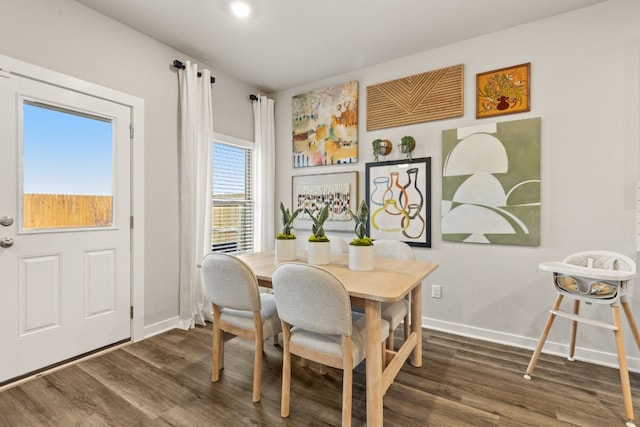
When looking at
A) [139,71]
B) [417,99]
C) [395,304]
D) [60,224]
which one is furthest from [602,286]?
[139,71]

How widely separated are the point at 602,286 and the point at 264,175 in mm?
3313

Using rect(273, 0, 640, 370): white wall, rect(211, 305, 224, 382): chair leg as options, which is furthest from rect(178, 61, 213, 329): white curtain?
rect(273, 0, 640, 370): white wall

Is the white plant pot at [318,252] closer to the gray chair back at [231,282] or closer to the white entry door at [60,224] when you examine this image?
the gray chair back at [231,282]

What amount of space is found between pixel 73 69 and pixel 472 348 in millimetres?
3883

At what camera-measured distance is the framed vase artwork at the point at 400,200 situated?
2965 mm

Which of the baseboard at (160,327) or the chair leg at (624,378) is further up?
the chair leg at (624,378)

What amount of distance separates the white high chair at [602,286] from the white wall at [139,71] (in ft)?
10.1

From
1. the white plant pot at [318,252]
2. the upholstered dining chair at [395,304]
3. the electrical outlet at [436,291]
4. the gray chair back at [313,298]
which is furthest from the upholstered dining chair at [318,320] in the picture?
the electrical outlet at [436,291]

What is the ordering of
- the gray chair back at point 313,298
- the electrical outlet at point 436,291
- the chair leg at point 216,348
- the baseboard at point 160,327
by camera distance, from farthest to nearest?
the electrical outlet at point 436,291 → the baseboard at point 160,327 → the chair leg at point 216,348 → the gray chair back at point 313,298

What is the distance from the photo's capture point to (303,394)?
187 cm

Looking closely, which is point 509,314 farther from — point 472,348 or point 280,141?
point 280,141

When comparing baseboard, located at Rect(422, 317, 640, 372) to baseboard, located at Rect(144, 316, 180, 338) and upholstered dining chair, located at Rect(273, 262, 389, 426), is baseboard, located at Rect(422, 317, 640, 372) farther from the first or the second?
baseboard, located at Rect(144, 316, 180, 338)

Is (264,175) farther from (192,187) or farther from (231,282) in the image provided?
(231,282)

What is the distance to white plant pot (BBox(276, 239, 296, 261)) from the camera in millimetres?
2265
